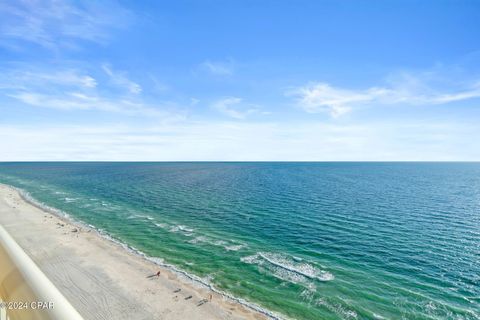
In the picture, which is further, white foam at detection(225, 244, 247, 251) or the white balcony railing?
white foam at detection(225, 244, 247, 251)

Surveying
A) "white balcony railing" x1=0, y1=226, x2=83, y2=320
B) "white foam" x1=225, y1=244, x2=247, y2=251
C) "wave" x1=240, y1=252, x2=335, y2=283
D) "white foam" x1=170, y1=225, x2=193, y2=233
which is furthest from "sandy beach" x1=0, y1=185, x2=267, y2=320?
"white balcony railing" x1=0, y1=226, x2=83, y2=320

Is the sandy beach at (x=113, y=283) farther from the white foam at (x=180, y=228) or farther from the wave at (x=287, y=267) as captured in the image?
the white foam at (x=180, y=228)

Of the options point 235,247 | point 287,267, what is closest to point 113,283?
point 235,247

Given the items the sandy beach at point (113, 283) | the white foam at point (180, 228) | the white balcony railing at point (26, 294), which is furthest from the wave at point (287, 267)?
the white balcony railing at point (26, 294)

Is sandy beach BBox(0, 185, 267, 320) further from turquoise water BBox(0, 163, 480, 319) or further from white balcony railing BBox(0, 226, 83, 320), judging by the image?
white balcony railing BBox(0, 226, 83, 320)

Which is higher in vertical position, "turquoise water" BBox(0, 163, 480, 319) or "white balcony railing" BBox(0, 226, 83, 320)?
"white balcony railing" BBox(0, 226, 83, 320)

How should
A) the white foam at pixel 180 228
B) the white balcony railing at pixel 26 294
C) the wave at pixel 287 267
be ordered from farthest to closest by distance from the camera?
1. the white foam at pixel 180 228
2. the wave at pixel 287 267
3. the white balcony railing at pixel 26 294
